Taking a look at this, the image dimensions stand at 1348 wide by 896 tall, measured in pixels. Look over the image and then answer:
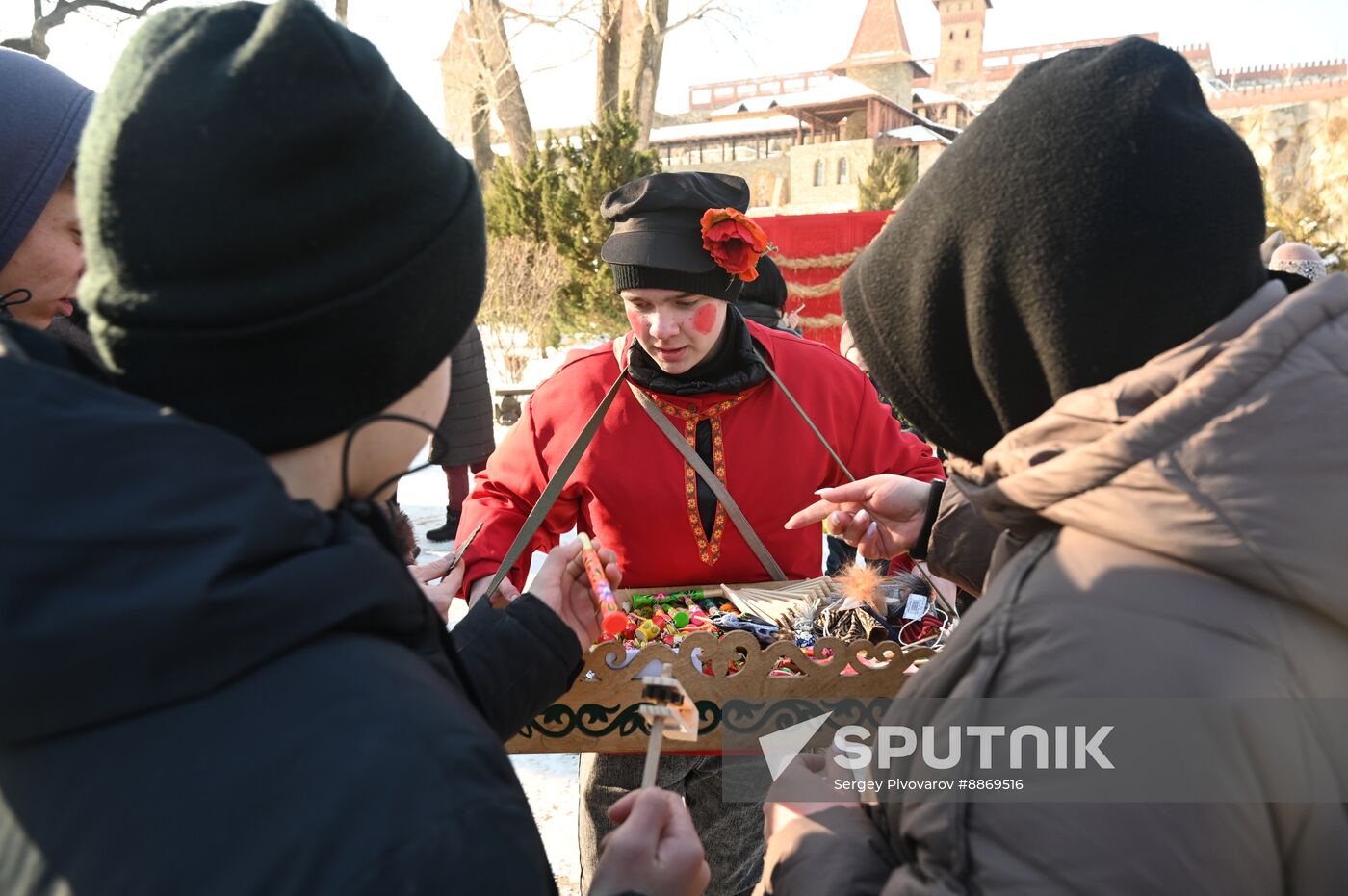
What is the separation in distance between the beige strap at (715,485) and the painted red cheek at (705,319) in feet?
0.73

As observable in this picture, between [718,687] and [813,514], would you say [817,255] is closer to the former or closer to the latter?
[813,514]

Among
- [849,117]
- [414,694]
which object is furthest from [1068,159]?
[849,117]

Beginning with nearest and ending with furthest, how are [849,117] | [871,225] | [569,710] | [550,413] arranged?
[569,710] → [550,413] → [871,225] → [849,117]

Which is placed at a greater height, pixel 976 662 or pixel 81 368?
pixel 81 368

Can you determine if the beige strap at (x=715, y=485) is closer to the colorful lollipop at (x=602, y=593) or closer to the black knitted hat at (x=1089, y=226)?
the colorful lollipop at (x=602, y=593)

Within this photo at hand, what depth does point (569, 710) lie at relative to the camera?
5.91 ft

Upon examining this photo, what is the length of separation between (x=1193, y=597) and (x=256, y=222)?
0.89m

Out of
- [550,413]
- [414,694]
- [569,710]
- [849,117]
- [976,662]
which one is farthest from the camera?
[849,117]

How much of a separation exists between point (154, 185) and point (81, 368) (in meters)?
0.29

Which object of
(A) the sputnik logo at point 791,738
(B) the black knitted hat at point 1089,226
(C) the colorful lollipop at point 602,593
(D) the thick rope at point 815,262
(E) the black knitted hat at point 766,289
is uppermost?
(B) the black knitted hat at point 1089,226

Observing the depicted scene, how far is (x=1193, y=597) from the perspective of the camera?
0.83m

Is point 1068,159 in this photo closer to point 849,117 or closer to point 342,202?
point 342,202

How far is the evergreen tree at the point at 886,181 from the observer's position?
1008 inches

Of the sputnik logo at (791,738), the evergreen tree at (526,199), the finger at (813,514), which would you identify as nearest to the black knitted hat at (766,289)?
the finger at (813,514)
